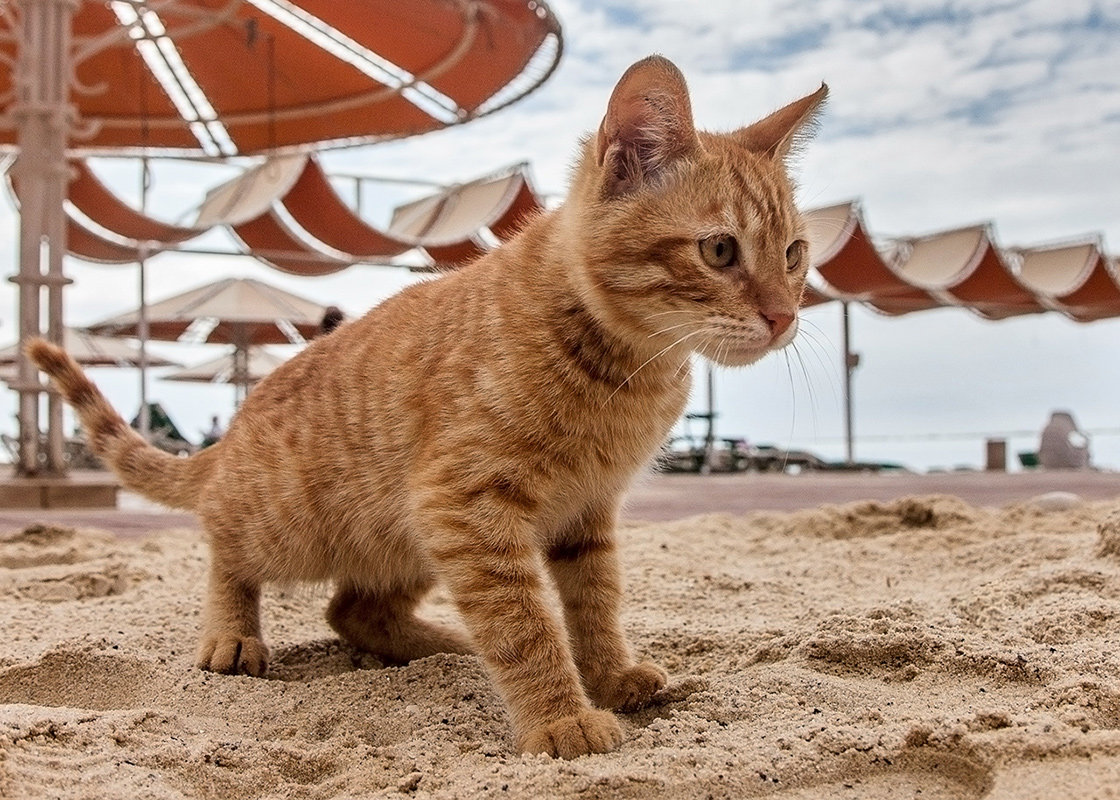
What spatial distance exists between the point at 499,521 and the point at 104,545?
2360mm

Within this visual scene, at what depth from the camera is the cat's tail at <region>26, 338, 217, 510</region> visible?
2.27 meters

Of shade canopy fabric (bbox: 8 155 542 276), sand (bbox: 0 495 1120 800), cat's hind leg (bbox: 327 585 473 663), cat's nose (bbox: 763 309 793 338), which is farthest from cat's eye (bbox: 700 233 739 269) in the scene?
shade canopy fabric (bbox: 8 155 542 276)

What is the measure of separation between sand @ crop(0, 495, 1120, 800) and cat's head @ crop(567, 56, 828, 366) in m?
0.61

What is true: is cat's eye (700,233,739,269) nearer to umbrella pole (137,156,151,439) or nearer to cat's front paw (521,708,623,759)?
cat's front paw (521,708,623,759)

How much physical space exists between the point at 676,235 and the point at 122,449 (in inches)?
61.6

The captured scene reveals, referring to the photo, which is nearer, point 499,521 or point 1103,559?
point 499,521

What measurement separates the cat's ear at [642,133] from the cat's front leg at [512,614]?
624mm

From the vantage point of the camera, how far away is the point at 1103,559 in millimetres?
2346

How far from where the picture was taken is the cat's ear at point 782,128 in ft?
6.20

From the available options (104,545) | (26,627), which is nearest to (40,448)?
(104,545)

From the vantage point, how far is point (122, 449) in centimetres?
235

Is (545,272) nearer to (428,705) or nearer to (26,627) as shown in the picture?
(428,705)

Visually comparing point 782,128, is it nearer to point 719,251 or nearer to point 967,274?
point 719,251

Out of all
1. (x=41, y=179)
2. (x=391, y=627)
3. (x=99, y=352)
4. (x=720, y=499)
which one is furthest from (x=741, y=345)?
(x=99, y=352)
